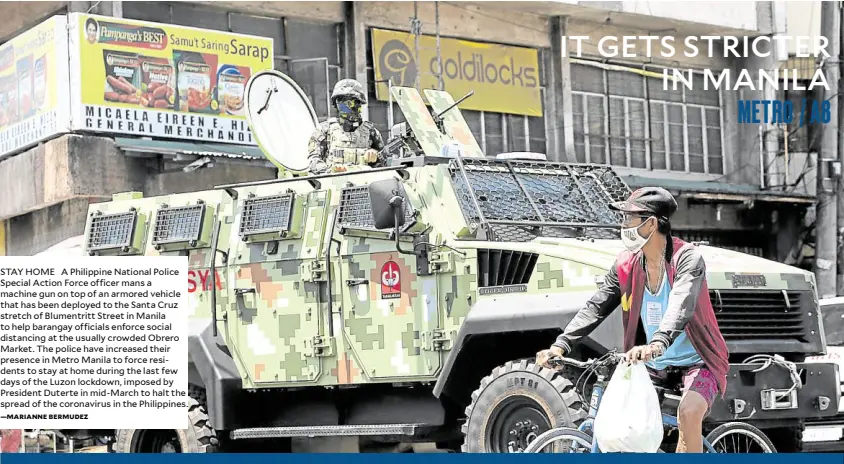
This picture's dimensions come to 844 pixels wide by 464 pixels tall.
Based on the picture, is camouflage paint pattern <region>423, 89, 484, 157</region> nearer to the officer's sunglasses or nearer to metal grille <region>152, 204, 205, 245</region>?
the officer's sunglasses

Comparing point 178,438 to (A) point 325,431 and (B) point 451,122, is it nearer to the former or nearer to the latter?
(A) point 325,431

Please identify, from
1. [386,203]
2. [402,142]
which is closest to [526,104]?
[402,142]

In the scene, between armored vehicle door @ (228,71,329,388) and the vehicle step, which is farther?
armored vehicle door @ (228,71,329,388)

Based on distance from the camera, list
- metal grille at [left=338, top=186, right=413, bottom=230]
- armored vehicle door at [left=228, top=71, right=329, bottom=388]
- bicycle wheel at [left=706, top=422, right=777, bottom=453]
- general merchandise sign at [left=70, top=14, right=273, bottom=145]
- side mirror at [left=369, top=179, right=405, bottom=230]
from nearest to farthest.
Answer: bicycle wheel at [left=706, top=422, right=777, bottom=453], side mirror at [left=369, top=179, right=405, bottom=230], metal grille at [left=338, top=186, right=413, bottom=230], armored vehicle door at [left=228, top=71, right=329, bottom=388], general merchandise sign at [left=70, top=14, right=273, bottom=145]

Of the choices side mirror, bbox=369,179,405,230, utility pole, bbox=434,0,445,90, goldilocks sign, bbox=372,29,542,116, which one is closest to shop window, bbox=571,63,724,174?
goldilocks sign, bbox=372,29,542,116

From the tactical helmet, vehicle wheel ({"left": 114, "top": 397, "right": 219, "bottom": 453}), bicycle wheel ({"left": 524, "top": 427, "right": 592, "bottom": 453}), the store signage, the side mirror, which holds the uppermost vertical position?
the store signage

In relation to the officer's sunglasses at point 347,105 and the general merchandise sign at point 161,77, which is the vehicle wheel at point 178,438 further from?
the general merchandise sign at point 161,77

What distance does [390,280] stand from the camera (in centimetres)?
1080

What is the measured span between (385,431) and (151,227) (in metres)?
2.99

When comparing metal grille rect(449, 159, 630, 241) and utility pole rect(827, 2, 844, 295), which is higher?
utility pole rect(827, 2, 844, 295)

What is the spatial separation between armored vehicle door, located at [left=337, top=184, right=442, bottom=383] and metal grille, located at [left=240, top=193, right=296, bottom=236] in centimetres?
50

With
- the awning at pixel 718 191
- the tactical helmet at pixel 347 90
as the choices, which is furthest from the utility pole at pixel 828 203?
the tactical helmet at pixel 347 90

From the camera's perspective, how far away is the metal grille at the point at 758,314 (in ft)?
31.6

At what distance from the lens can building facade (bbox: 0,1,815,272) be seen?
63.8ft
